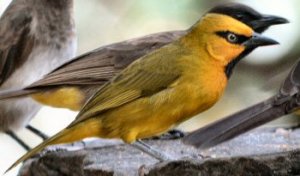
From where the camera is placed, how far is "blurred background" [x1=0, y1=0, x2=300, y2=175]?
20.1ft

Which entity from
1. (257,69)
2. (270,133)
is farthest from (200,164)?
(257,69)

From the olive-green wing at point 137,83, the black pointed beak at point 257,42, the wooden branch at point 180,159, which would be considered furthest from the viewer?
the olive-green wing at point 137,83

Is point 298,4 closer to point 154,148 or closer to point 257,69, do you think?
point 257,69

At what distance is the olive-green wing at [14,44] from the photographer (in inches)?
246

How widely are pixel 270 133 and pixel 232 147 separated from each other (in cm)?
46

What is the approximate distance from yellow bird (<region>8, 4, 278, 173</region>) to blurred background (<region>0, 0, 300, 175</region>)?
135 centimetres

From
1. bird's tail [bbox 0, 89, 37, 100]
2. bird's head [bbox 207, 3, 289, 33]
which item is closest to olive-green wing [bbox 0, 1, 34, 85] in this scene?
bird's tail [bbox 0, 89, 37, 100]

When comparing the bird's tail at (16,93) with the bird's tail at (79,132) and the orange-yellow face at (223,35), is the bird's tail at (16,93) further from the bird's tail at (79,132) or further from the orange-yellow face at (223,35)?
the orange-yellow face at (223,35)

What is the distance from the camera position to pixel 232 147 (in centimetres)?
454

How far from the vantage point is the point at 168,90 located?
169 inches

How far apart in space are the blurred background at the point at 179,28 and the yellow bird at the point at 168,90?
135cm

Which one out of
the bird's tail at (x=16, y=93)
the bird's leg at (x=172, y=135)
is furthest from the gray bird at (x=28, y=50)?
the bird's leg at (x=172, y=135)

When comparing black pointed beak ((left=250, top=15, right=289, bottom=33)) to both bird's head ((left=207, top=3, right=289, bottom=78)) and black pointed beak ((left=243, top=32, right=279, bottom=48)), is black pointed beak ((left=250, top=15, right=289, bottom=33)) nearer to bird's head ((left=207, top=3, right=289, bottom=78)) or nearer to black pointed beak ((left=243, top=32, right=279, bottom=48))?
bird's head ((left=207, top=3, right=289, bottom=78))

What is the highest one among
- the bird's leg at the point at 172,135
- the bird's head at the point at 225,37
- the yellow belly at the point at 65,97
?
the bird's head at the point at 225,37
